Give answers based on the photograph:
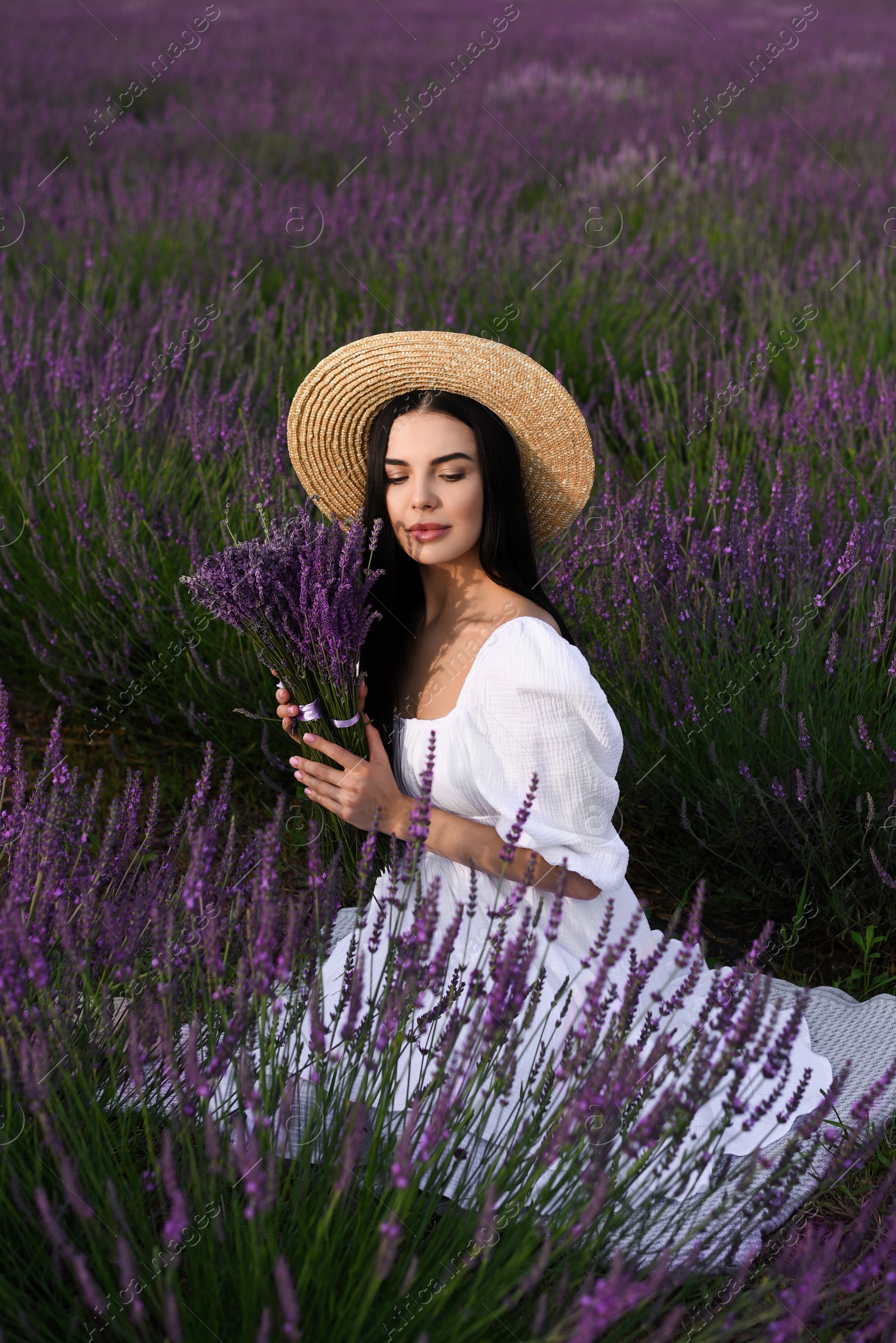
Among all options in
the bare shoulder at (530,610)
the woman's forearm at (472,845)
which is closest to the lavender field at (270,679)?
the woman's forearm at (472,845)

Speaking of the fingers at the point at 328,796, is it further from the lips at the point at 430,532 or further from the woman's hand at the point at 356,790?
the lips at the point at 430,532

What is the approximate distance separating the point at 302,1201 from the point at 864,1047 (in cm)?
125

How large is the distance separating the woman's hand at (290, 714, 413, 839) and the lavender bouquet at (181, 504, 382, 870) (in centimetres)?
6

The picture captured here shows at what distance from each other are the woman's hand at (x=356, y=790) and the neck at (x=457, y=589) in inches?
13.6

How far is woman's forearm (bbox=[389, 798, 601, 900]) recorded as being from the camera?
1718 millimetres

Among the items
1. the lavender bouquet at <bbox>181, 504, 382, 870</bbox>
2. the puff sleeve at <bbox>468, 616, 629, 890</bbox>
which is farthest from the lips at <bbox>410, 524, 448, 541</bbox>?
the puff sleeve at <bbox>468, 616, 629, 890</bbox>

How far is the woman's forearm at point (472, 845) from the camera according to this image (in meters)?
1.72

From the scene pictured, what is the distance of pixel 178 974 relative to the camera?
153cm

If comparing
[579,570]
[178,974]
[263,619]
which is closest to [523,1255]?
[178,974]

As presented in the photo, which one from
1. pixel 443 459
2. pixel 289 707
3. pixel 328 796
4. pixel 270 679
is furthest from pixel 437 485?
pixel 270 679

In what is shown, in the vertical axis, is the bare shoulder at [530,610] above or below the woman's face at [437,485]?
below

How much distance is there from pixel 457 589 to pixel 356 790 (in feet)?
1.47

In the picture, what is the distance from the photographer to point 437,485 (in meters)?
1.85

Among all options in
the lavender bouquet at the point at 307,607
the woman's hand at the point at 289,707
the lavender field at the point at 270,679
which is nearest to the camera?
the lavender field at the point at 270,679
